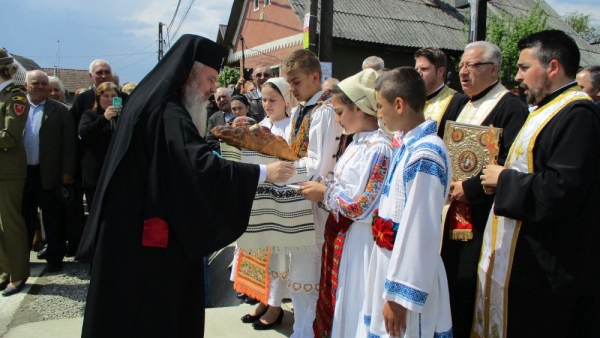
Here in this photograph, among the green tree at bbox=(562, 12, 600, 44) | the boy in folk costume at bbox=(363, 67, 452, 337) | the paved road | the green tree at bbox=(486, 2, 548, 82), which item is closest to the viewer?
the boy in folk costume at bbox=(363, 67, 452, 337)

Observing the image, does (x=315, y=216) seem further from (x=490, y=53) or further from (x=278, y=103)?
(x=490, y=53)

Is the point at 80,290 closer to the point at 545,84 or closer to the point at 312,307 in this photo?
the point at 312,307

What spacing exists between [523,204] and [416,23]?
17.5 m

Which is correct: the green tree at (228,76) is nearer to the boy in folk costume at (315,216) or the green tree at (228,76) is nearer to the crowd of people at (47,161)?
the crowd of people at (47,161)

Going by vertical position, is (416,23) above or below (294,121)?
above

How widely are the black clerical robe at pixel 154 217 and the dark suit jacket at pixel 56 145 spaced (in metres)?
3.50

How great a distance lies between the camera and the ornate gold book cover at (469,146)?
2.94 m

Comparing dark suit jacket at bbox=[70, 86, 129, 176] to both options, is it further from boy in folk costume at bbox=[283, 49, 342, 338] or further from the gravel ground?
boy in folk costume at bbox=[283, 49, 342, 338]

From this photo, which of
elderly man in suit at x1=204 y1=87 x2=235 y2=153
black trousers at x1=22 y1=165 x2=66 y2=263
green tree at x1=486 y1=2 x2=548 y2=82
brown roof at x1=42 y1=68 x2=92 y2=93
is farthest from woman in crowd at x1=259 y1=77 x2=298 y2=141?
brown roof at x1=42 y1=68 x2=92 y2=93

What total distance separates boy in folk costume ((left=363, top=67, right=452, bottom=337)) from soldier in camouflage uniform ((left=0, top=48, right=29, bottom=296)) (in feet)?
13.8

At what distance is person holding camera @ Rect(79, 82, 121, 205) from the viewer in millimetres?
5152

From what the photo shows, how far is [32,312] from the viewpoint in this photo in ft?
15.8

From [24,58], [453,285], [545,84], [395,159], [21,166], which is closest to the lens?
[395,159]

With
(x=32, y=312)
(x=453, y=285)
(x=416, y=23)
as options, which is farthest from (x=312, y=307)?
(x=416, y=23)
